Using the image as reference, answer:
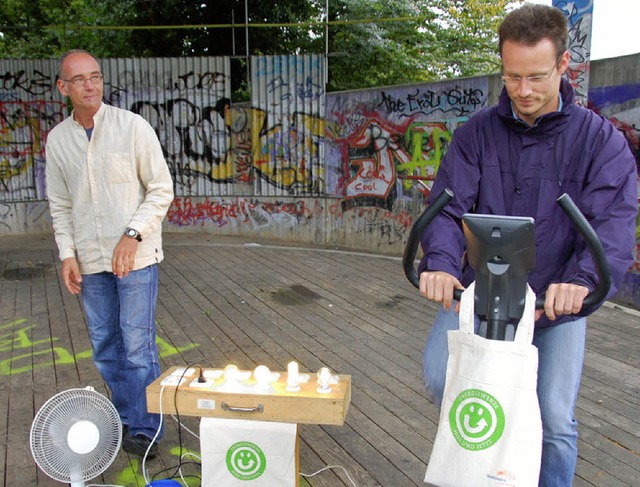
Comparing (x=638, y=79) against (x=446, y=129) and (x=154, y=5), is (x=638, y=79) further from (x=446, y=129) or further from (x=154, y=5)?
(x=154, y=5)

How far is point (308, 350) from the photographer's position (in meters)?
5.14

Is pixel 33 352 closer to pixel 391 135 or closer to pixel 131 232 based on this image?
pixel 131 232

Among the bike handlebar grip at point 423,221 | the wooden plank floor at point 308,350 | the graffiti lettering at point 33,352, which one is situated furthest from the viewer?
the graffiti lettering at point 33,352

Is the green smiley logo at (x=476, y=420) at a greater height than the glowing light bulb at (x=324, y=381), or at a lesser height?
greater

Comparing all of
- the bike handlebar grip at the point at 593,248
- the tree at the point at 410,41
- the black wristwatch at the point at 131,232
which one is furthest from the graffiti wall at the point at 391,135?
the bike handlebar grip at the point at 593,248

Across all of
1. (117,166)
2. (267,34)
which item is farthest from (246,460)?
(267,34)

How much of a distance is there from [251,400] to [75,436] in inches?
33.1

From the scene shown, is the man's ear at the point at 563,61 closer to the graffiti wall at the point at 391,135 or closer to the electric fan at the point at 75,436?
the electric fan at the point at 75,436

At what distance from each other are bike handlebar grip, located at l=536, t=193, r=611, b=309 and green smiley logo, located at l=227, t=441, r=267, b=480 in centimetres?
157

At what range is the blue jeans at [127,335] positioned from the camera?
131 inches

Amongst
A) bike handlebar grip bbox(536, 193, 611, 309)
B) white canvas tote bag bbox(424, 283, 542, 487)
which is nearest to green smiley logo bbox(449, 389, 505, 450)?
white canvas tote bag bbox(424, 283, 542, 487)

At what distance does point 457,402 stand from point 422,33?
17.2 metres

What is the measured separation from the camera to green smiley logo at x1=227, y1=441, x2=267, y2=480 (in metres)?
2.77

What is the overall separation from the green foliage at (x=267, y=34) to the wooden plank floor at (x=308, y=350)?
4.78 meters
